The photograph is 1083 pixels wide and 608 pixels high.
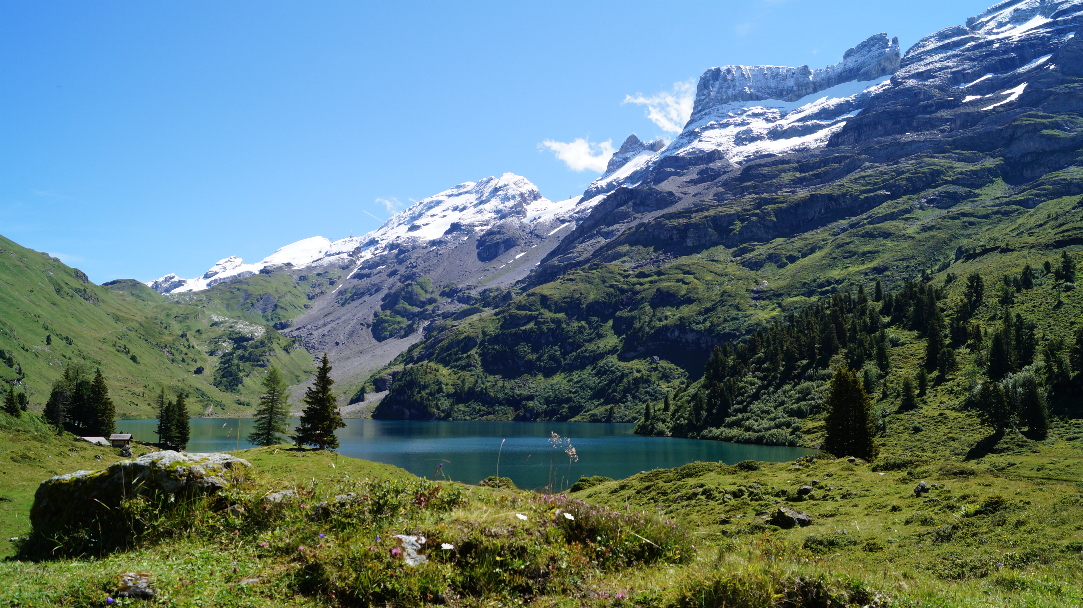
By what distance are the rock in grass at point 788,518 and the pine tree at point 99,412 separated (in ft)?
337

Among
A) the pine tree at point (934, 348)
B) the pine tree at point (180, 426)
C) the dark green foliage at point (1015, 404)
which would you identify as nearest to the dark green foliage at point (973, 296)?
the pine tree at point (934, 348)

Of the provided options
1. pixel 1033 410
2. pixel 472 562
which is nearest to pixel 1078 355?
pixel 1033 410

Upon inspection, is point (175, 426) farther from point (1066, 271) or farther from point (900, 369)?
point (1066, 271)

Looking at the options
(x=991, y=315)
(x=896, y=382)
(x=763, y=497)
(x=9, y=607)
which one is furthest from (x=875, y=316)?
(x=9, y=607)

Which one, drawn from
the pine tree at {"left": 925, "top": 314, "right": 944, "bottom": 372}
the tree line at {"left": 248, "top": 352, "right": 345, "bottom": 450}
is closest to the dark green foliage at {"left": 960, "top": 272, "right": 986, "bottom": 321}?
the pine tree at {"left": 925, "top": 314, "right": 944, "bottom": 372}

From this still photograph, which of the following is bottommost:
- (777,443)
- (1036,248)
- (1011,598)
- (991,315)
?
(777,443)

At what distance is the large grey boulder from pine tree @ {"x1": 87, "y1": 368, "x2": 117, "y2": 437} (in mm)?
97809

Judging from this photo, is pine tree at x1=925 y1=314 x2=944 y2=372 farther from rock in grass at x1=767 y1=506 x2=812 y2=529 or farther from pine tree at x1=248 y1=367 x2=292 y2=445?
pine tree at x1=248 y1=367 x2=292 y2=445

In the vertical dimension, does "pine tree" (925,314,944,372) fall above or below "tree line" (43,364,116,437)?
above

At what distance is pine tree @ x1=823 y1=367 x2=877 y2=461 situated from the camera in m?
61.9

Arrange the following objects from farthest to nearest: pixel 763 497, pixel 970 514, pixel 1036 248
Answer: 1. pixel 1036 248
2. pixel 763 497
3. pixel 970 514

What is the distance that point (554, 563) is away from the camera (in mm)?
11109

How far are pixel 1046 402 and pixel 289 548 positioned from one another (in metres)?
112

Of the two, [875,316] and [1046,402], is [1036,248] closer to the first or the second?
[875,316]
